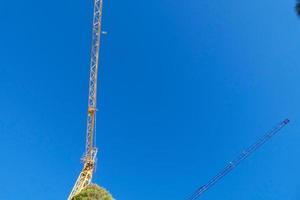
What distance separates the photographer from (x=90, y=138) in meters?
113

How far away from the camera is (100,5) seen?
122312mm

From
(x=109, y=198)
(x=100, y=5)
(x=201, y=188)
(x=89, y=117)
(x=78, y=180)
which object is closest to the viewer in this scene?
(x=109, y=198)

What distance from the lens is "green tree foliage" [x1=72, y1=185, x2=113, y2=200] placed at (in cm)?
4816

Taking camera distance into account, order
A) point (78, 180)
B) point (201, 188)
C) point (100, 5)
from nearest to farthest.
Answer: point (78, 180) → point (100, 5) → point (201, 188)

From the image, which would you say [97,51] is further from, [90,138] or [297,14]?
[297,14]


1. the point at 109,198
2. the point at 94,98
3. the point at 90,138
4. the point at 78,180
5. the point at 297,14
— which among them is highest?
the point at 94,98

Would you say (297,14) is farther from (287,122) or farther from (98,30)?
(287,122)

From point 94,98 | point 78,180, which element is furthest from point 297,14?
point 94,98

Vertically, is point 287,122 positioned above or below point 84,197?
above

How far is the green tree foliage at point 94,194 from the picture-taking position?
158ft

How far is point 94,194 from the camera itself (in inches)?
1901

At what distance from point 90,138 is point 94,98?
9.85 metres

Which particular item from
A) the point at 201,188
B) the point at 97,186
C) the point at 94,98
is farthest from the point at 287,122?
the point at 97,186

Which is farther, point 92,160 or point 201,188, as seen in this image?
point 201,188
